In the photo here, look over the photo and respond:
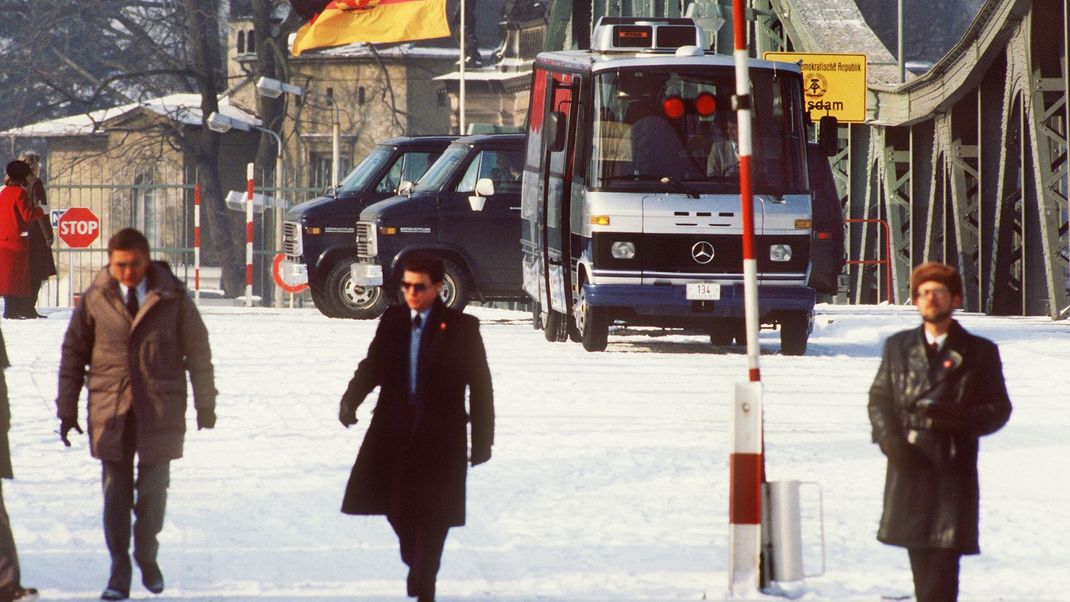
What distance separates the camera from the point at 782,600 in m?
7.28

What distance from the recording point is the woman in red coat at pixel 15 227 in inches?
853

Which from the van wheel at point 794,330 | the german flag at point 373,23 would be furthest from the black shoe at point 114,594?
the german flag at point 373,23

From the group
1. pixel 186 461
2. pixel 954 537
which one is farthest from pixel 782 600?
pixel 186 461

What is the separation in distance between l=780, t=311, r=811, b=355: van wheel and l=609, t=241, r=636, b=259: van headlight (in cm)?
161

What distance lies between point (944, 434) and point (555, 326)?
1446 centimetres

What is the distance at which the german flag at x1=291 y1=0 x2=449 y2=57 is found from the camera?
41.6 metres

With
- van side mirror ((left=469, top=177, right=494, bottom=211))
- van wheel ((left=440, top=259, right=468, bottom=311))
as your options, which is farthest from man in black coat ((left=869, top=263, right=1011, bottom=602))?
van wheel ((left=440, top=259, right=468, bottom=311))

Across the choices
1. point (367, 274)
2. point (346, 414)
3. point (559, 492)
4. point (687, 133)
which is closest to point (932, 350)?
point (346, 414)

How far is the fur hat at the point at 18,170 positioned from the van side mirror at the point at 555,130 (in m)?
6.18

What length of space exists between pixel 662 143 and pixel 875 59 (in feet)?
45.2

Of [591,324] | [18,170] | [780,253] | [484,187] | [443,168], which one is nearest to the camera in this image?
[780,253]

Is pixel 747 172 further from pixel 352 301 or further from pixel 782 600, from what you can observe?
pixel 352 301

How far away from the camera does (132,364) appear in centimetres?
723

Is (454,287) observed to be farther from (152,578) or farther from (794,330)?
(152,578)
